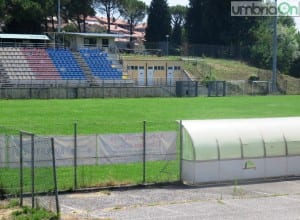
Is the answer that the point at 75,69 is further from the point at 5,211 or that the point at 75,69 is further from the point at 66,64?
the point at 5,211

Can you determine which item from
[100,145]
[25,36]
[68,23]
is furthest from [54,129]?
[68,23]

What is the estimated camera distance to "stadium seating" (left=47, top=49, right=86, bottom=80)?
6708 centimetres

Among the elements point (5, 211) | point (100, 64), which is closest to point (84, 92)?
point (100, 64)

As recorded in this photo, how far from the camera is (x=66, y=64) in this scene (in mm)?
69688

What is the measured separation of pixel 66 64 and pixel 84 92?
453 inches

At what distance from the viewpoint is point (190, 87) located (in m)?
67.8

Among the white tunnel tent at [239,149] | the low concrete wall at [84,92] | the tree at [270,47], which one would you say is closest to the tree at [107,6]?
the tree at [270,47]

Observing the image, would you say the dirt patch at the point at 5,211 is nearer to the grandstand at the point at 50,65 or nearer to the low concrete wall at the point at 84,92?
the low concrete wall at the point at 84,92

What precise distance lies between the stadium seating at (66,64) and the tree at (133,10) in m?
51.9

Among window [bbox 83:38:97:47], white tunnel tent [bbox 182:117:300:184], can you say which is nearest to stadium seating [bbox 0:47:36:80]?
window [bbox 83:38:97:47]

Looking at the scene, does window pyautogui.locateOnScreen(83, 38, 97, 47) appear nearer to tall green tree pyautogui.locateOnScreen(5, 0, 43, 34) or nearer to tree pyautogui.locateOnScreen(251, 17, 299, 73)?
tall green tree pyautogui.locateOnScreen(5, 0, 43, 34)

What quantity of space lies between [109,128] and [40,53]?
139 ft

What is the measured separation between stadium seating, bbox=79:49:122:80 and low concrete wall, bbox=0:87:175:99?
7.27 meters

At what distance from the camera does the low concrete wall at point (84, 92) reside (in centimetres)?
5519
